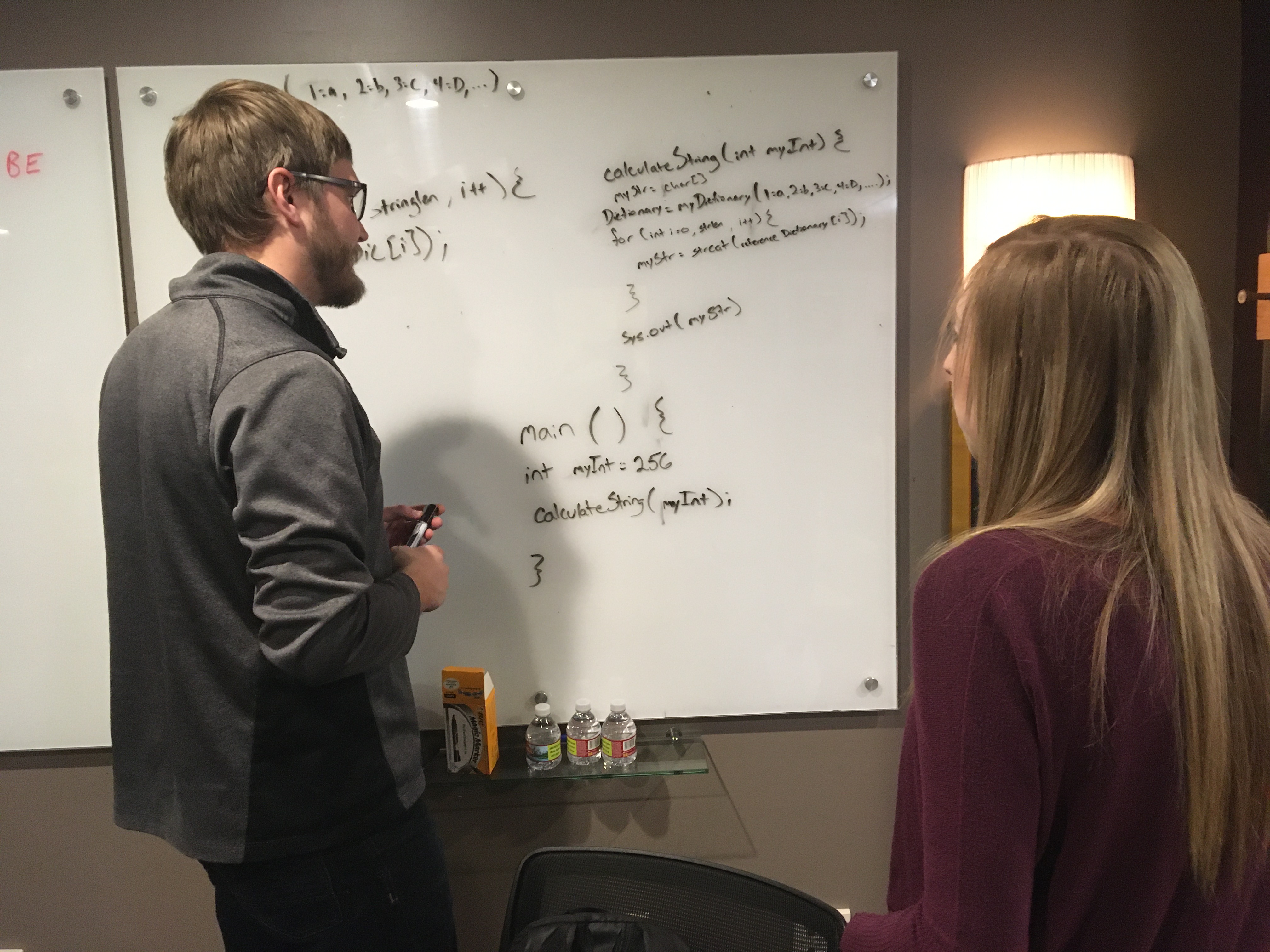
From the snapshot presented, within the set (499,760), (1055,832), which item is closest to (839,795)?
(499,760)

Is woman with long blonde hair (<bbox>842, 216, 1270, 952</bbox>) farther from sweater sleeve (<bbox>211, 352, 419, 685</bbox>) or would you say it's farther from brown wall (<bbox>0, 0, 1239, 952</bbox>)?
brown wall (<bbox>0, 0, 1239, 952</bbox>)

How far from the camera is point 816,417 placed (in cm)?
144

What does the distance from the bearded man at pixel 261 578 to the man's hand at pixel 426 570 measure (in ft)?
0.13

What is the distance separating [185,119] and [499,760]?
1.10 m

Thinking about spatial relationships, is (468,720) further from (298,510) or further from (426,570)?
(298,510)

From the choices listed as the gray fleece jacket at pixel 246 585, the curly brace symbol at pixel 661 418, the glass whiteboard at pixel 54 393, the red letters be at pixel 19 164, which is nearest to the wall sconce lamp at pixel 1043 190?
the curly brace symbol at pixel 661 418

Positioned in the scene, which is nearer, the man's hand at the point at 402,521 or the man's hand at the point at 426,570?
the man's hand at the point at 426,570

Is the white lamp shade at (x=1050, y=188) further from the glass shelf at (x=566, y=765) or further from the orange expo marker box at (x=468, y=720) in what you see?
the orange expo marker box at (x=468, y=720)

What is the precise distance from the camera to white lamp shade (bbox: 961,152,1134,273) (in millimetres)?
1343

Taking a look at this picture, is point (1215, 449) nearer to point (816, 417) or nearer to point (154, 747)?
point (816, 417)

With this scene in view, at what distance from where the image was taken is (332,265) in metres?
1.07

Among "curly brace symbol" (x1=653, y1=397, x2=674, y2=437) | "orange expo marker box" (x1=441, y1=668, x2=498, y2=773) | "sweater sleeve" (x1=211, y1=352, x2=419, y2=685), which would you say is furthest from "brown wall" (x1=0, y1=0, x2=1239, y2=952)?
"sweater sleeve" (x1=211, y1=352, x2=419, y2=685)

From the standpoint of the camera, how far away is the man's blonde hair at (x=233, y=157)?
0.97 metres

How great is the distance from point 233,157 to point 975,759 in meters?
1.03
